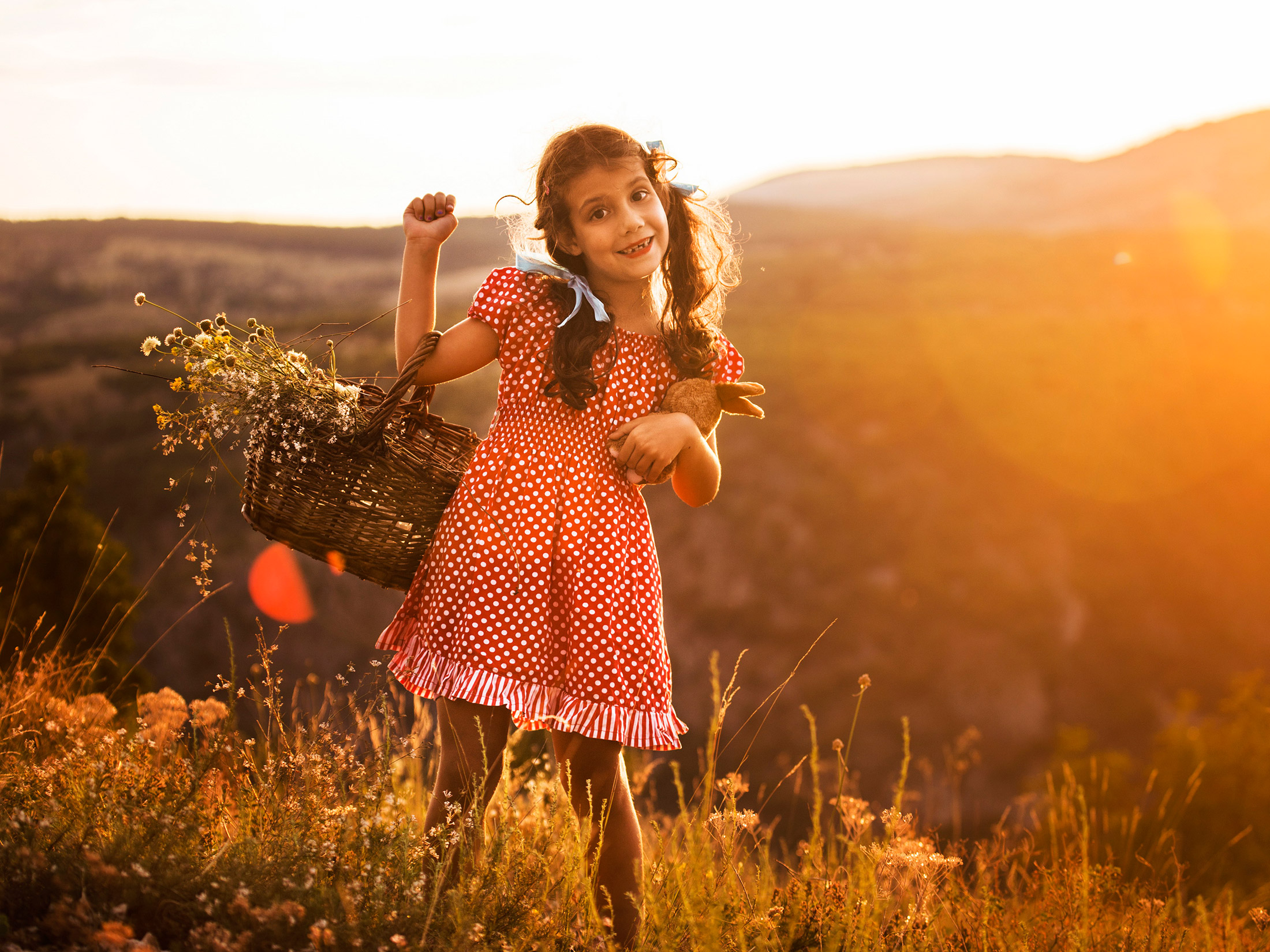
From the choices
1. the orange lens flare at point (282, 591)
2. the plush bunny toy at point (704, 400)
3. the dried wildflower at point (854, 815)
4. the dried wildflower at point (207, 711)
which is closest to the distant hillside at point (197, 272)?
the orange lens flare at point (282, 591)

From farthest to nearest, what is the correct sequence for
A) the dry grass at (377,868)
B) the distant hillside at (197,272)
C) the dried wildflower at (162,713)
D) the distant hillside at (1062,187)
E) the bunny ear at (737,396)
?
the distant hillside at (1062,187) < the distant hillside at (197,272) < the dried wildflower at (162,713) < the bunny ear at (737,396) < the dry grass at (377,868)

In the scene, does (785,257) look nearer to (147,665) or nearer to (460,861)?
(147,665)

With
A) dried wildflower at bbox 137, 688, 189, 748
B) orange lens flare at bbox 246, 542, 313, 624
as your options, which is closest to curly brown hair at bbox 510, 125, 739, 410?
dried wildflower at bbox 137, 688, 189, 748

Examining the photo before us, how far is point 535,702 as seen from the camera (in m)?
2.15

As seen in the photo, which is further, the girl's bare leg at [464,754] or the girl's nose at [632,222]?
the girl's nose at [632,222]

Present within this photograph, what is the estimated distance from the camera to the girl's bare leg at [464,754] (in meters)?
2.15

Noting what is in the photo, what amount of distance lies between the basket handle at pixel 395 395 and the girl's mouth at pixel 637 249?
0.60 meters

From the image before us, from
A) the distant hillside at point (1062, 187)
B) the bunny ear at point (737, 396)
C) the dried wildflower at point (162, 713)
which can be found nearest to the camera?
the bunny ear at point (737, 396)

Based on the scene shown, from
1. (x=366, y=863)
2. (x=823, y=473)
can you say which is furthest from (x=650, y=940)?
(x=823, y=473)

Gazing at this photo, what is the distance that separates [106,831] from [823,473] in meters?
35.0

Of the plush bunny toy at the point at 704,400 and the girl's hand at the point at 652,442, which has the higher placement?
the plush bunny toy at the point at 704,400

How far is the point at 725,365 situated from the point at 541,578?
85 cm

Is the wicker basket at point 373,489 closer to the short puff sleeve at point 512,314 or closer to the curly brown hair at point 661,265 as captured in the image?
the short puff sleeve at point 512,314

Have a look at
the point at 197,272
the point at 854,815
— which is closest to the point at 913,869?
the point at 854,815
